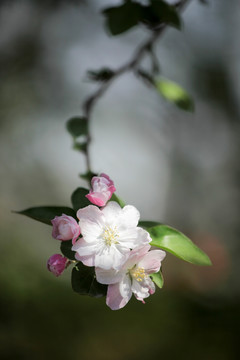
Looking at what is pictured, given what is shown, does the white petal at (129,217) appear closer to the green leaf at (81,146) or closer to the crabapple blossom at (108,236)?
the crabapple blossom at (108,236)

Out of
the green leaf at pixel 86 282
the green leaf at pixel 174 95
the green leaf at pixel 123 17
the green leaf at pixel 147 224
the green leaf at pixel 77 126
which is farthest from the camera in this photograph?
the green leaf at pixel 174 95

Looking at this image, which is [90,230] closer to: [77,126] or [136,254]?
[136,254]

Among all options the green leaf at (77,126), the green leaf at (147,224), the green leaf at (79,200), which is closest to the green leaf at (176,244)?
the green leaf at (147,224)

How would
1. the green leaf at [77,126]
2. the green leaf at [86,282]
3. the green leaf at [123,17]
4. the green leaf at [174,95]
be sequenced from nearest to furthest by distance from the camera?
the green leaf at [86,282] < the green leaf at [123,17] < the green leaf at [77,126] < the green leaf at [174,95]

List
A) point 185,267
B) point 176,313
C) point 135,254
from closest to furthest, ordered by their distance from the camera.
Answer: point 135,254 < point 176,313 < point 185,267

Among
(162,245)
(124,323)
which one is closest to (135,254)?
(162,245)

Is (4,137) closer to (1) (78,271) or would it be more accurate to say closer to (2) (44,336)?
(2) (44,336)

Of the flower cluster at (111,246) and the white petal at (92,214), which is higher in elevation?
the white petal at (92,214)
